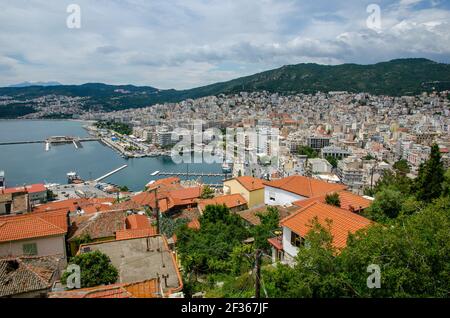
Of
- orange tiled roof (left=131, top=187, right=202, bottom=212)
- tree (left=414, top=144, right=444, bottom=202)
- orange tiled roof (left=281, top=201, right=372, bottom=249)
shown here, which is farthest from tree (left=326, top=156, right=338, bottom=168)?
orange tiled roof (left=281, top=201, right=372, bottom=249)

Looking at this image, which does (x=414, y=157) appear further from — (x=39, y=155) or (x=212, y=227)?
(x=39, y=155)

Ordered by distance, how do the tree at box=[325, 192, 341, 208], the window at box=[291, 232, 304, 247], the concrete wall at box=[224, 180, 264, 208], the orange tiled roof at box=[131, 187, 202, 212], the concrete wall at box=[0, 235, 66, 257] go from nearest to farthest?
the window at box=[291, 232, 304, 247] < the concrete wall at box=[0, 235, 66, 257] < the tree at box=[325, 192, 341, 208] < the orange tiled roof at box=[131, 187, 202, 212] < the concrete wall at box=[224, 180, 264, 208]

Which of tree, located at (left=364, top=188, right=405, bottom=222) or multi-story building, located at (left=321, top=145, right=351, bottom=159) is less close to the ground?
tree, located at (left=364, top=188, right=405, bottom=222)

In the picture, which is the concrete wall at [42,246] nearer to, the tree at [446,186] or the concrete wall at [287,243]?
the concrete wall at [287,243]

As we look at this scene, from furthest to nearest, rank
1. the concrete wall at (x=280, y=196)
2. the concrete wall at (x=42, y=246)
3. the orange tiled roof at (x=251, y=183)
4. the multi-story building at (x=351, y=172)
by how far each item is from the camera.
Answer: the multi-story building at (x=351, y=172) → the orange tiled roof at (x=251, y=183) → the concrete wall at (x=280, y=196) → the concrete wall at (x=42, y=246)

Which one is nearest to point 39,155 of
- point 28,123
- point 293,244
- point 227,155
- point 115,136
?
point 115,136

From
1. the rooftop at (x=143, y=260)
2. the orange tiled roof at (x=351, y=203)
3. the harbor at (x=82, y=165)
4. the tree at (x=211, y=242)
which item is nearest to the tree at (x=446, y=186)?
the orange tiled roof at (x=351, y=203)

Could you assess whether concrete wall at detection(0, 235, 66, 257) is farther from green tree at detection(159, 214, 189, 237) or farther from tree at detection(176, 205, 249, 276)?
green tree at detection(159, 214, 189, 237)
